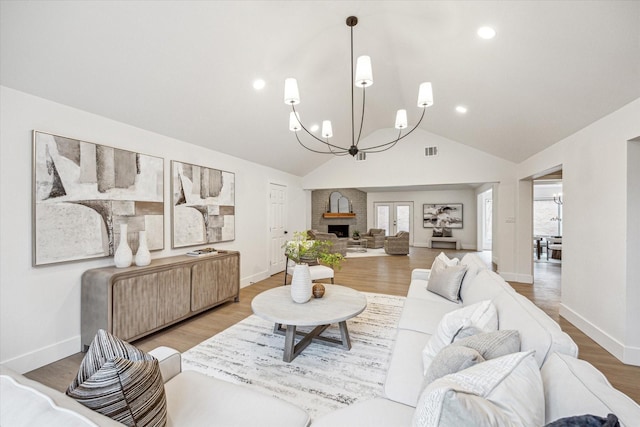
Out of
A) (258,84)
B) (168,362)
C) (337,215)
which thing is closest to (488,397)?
(168,362)

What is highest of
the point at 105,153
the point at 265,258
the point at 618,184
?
the point at 105,153

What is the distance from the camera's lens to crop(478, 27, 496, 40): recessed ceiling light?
2.33 m

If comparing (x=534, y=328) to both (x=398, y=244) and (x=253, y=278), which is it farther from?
(x=398, y=244)

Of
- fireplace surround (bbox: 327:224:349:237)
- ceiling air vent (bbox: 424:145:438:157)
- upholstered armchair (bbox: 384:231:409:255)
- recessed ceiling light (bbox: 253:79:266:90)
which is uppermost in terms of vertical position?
recessed ceiling light (bbox: 253:79:266:90)

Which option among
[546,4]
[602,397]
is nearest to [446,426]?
[602,397]

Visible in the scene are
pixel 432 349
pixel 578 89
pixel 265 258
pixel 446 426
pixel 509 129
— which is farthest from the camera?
pixel 265 258

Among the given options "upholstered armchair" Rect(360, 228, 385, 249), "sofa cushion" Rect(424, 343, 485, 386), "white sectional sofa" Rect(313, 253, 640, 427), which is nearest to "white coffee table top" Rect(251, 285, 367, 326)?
"white sectional sofa" Rect(313, 253, 640, 427)

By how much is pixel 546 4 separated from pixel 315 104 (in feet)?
9.31

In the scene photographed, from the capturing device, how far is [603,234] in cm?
284

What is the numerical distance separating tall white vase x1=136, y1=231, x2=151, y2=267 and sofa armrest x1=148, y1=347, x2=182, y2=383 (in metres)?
1.66

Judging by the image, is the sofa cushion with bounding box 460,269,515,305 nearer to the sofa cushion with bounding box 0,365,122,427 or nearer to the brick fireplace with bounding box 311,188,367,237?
the sofa cushion with bounding box 0,365,122,427

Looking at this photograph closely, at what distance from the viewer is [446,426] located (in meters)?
0.72

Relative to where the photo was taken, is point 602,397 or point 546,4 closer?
point 602,397

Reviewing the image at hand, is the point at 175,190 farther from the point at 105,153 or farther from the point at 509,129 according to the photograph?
the point at 509,129
